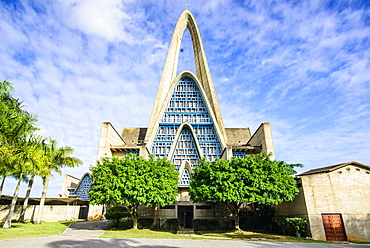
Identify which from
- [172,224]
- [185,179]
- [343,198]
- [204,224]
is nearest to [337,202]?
[343,198]

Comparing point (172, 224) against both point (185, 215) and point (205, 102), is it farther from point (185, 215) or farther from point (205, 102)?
point (205, 102)

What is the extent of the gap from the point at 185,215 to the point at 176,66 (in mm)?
36183

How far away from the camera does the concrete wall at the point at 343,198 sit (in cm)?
1802

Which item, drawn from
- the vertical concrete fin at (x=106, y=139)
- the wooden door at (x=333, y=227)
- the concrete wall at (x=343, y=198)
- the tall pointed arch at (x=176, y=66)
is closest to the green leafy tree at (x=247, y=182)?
the concrete wall at (x=343, y=198)

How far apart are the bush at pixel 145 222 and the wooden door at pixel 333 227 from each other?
17.4 meters

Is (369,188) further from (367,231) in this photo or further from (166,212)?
(166,212)

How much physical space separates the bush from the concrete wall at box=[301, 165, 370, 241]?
16.4 m

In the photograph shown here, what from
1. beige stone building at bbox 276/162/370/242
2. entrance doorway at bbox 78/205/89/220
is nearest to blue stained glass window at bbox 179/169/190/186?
entrance doorway at bbox 78/205/89/220

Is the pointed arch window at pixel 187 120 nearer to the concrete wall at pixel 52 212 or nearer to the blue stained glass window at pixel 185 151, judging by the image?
the blue stained glass window at pixel 185 151

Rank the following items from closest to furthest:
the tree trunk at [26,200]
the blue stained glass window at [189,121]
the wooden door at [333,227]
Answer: the wooden door at [333,227] → the tree trunk at [26,200] → the blue stained glass window at [189,121]

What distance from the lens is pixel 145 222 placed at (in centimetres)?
2505

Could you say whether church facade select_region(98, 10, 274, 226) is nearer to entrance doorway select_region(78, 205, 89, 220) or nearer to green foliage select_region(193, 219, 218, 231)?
green foliage select_region(193, 219, 218, 231)

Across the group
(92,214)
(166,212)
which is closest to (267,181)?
(166,212)

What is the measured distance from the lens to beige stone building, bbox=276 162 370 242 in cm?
1800
